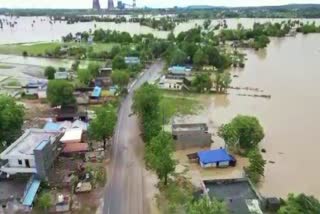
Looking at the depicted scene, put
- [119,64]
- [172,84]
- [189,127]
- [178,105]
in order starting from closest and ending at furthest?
1. [189,127]
2. [178,105]
3. [172,84]
4. [119,64]

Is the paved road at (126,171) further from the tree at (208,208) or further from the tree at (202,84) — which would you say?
the tree at (202,84)

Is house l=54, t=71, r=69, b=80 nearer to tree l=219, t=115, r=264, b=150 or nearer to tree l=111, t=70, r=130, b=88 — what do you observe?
tree l=111, t=70, r=130, b=88

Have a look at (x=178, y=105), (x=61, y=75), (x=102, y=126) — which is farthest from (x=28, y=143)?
(x=61, y=75)

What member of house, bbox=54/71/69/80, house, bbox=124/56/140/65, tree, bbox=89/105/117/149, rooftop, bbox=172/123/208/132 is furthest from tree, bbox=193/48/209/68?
tree, bbox=89/105/117/149

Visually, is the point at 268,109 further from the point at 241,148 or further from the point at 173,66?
the point at 173,66

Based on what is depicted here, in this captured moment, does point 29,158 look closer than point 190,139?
Yes

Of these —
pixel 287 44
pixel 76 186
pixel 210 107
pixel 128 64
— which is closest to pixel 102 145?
pixel 76 186

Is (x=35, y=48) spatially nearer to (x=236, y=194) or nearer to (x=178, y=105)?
(x=178, y=105)
